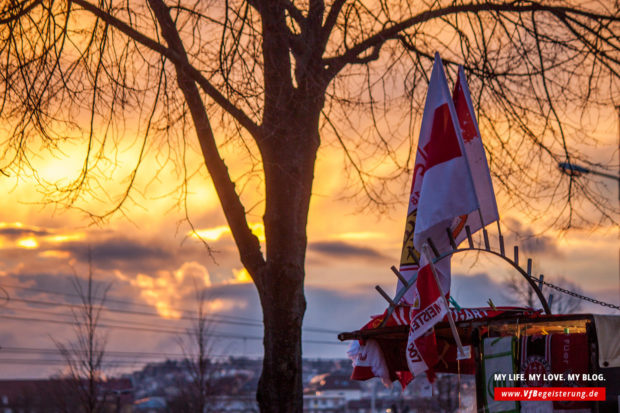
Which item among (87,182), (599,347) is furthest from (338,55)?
(599,347)

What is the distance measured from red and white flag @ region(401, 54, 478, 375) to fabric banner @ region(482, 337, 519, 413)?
1.76 feet

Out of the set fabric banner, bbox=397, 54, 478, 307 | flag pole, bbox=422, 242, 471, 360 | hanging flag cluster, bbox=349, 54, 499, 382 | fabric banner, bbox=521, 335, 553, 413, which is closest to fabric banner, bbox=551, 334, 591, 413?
fabric banner, bbox=521, 335, 553, 413

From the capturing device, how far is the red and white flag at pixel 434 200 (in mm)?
7125

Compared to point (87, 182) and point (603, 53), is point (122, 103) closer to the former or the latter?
point (87, 182)

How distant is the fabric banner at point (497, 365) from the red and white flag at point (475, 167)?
3.68 ft

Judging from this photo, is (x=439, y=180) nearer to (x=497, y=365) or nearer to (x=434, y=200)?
(x=434, y=200)

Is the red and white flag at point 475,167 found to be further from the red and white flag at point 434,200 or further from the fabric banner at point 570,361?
the fabric banner at point 570,361

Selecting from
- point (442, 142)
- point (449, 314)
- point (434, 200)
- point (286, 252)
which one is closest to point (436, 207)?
point (434, 200)

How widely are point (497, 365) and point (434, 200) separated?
150 centimetres

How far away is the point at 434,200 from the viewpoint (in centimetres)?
749

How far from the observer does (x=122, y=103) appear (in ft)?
28.7

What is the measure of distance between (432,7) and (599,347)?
4160mm

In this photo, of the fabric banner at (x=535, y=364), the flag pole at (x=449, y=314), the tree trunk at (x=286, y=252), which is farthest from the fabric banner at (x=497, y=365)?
the tree trunk at (x=286, y=252)

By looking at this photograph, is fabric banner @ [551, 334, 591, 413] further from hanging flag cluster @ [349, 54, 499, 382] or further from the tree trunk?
the tree trunk
